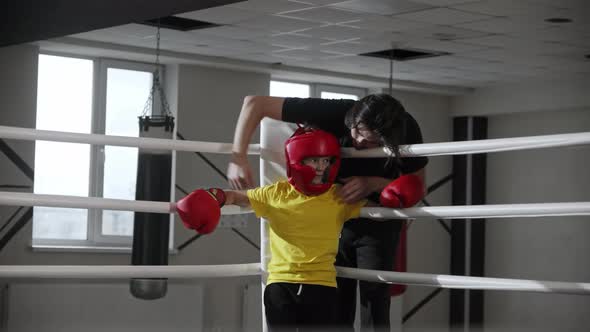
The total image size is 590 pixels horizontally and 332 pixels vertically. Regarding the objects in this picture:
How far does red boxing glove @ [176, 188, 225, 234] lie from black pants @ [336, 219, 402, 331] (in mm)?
390

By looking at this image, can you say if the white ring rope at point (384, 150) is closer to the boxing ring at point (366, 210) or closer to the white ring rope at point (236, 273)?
the boxing ring at point (366, 210)

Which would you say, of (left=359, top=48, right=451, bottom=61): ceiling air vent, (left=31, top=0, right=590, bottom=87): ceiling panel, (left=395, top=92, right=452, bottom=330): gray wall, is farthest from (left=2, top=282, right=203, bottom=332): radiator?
(left=395, top=92, right=452, bottom=330): gray wall

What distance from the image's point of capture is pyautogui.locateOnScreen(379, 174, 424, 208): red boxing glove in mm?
1938

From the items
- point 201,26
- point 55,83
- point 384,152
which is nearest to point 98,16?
point 201,26

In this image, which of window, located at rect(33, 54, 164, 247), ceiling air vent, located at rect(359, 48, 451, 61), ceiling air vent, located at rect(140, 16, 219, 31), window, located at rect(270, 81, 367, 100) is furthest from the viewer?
window, located at rect(270, 81, 367, 100)

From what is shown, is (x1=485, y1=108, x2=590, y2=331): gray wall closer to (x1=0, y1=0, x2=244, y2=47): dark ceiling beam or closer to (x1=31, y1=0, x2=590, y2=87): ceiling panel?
(x1=31, y1=0, x2=590, y2=87): ceiling panel

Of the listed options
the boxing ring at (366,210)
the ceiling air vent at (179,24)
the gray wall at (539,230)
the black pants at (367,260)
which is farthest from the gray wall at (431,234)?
the boxing ring at (366,210)

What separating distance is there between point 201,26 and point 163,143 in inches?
167

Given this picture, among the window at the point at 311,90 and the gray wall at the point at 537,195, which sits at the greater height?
the window at the point at 311,90

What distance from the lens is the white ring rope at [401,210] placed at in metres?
1.67

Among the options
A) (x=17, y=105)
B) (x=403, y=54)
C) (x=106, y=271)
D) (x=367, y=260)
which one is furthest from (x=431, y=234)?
(x=106, y=271)

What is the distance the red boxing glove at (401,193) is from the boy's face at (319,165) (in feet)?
0.61

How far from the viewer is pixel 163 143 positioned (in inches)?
77.7

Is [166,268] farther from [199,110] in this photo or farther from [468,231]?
[468,231]
